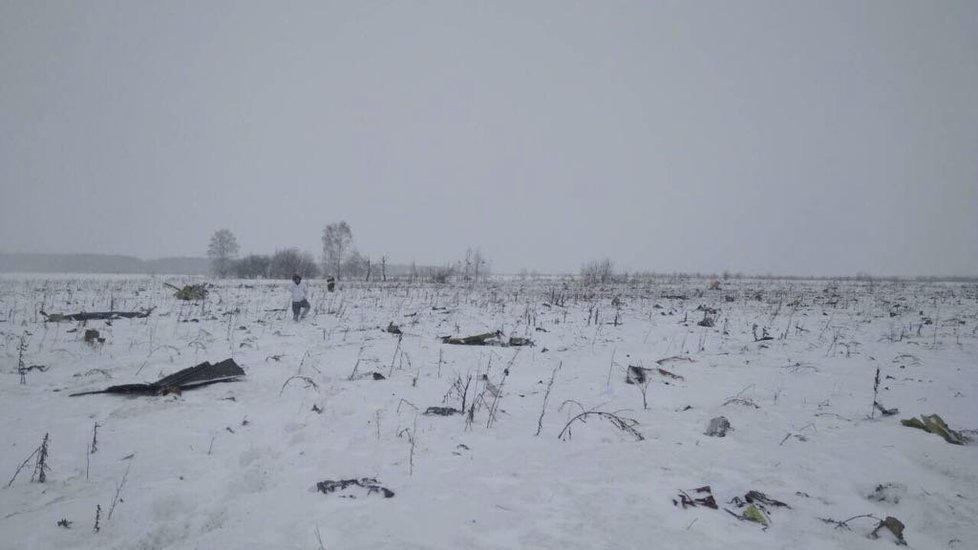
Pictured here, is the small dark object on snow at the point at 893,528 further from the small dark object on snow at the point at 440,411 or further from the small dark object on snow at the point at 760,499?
the small dark object on snow at the point at 440,411

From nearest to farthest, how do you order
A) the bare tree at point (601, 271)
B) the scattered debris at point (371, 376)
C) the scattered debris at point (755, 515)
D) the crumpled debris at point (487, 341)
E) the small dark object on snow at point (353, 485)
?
1. the scattered debris at point (755, 515)
2. the small dark object on snow at point (353, 485)
3. the scattered debris at point (371, 376)
4. the crumpled debris at point (487, 341)
5. the bare tree at point (601, 271)

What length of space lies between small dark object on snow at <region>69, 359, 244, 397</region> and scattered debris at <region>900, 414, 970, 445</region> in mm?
7753

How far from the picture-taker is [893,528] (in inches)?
111

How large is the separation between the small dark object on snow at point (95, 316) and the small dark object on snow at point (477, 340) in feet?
26.7

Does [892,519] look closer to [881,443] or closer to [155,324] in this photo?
[881,443]

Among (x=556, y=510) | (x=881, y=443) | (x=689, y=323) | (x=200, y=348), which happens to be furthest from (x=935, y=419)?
(x=200, y=348)

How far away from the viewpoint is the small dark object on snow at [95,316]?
10.3m

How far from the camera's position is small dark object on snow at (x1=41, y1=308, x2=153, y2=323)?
1027 centimetres

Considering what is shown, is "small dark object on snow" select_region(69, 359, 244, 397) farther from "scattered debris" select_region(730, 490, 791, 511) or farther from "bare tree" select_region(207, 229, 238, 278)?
"bare tree" select_region(207, 229, 238, 278)

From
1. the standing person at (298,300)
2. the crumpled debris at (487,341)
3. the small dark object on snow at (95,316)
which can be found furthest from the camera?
the standing person at (298,300)

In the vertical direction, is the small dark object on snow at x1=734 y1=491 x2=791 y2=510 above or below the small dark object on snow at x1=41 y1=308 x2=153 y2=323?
below

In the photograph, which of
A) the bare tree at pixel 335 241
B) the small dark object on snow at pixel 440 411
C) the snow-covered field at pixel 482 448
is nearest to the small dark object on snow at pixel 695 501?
the snow-covered field at pixel 482 448

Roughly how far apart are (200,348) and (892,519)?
904 centimetres

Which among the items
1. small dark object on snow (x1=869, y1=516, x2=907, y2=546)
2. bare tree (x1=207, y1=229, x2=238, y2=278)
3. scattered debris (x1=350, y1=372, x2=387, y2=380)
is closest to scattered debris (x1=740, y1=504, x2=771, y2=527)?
small dark object on snow (x1=869, y1=516, x2=907, y2=546)
